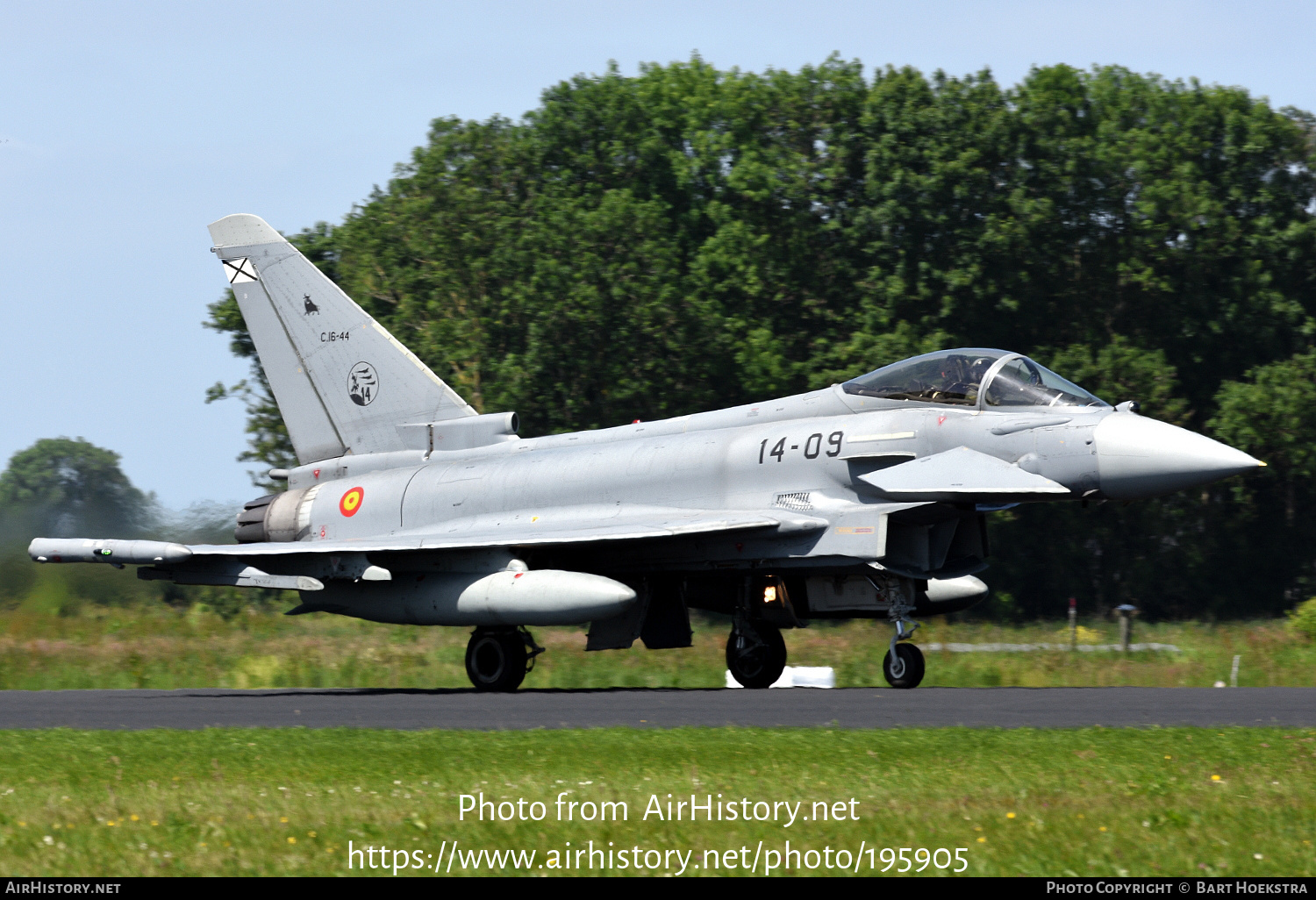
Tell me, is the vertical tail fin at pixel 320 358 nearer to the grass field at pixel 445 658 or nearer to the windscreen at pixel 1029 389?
the grass field at pixel 445 658

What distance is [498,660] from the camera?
17.1 metres

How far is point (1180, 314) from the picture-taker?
133 ft

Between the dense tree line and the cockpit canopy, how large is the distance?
20.4 metres

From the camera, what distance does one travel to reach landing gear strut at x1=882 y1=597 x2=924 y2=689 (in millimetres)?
15406

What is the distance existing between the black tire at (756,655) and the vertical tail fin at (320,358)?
4.96m

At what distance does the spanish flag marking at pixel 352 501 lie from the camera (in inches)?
745

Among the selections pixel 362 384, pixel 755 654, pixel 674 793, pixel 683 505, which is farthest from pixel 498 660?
pixel 674 793

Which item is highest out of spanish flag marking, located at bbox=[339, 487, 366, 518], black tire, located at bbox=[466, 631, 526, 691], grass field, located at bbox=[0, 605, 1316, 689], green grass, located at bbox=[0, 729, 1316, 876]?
spanish flag marking, located at bbox=[339, 487, 366, 518]

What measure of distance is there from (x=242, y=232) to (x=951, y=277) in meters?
22.5

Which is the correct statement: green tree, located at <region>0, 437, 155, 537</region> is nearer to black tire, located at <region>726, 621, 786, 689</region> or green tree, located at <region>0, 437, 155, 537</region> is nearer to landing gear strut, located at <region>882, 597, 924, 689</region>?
black tire, located at <region>726, 621, 786, 689</region>

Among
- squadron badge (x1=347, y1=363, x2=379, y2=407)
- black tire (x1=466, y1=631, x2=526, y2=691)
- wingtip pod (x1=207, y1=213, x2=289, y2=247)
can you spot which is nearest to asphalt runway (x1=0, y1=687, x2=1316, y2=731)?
black tire (x1=466, y1=631, x2=526, y2=691)

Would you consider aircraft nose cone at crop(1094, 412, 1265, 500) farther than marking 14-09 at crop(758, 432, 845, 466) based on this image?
No

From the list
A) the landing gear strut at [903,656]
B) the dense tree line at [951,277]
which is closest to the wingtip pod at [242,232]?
the landing gear strut at [903,656]

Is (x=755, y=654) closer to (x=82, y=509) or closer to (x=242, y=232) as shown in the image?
(x=242, y=232)
